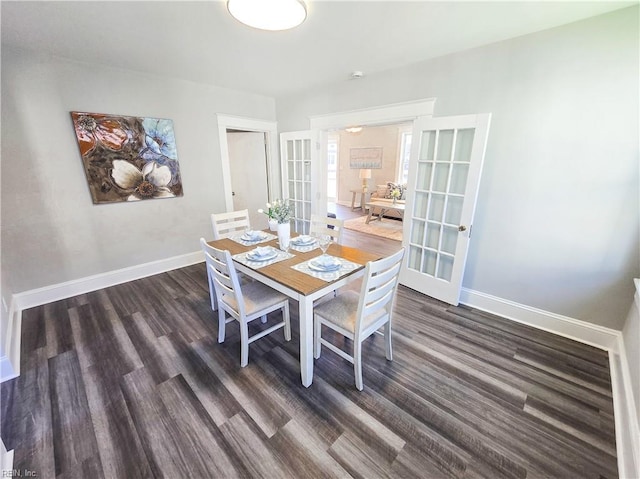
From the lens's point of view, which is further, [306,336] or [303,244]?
[303,244]

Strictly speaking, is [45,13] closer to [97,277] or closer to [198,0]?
[198,0]

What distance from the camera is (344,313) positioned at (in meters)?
1.87

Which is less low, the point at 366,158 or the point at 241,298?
the point at 366,158

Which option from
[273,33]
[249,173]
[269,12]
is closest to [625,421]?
[269,12]

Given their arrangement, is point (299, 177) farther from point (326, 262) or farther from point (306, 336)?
point (306, 336)

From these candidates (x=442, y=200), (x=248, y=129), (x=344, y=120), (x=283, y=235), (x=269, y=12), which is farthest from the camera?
(x=248, y=129)

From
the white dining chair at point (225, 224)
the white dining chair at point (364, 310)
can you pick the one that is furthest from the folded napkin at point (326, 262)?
the white dining chair at point (225, 224)

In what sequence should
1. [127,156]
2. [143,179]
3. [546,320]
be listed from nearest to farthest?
1. [546,320]
2. [127,156]
3. [143,179]

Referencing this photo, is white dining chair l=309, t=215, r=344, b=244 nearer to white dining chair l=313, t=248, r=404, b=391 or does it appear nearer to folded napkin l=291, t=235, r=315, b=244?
folded napkin l=291, t=235, r=315, b=244

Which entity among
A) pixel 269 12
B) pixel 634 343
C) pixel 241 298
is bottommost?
pixel 634 343

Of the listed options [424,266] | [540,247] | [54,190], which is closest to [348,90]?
[424,266]

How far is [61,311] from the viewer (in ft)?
8.82

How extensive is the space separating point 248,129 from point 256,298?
10.2 ft

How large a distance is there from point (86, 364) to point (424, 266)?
335 cm
